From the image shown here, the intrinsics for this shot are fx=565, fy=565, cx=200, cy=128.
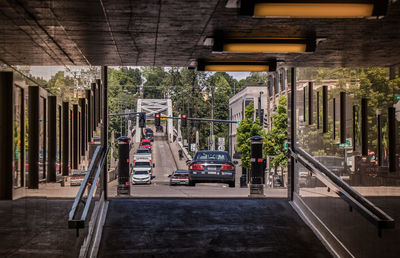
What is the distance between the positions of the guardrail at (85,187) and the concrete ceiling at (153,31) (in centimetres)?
188

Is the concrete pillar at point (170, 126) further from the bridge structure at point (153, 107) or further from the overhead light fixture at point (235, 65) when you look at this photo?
the overhead light fixture at point (235, 65)

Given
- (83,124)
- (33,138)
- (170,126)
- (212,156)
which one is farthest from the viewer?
(170,126)

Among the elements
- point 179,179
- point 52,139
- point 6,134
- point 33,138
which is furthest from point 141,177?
point 6,134

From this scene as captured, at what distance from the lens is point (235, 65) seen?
1316cm

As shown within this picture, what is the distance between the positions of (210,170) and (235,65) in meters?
7.48

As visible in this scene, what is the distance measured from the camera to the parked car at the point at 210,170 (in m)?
20.0

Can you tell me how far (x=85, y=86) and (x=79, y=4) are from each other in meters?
3.11

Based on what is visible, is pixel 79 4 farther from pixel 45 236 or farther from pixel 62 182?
pixel 45 236

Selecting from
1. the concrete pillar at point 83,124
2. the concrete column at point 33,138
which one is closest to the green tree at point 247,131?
the concrete pillar at point 83,124

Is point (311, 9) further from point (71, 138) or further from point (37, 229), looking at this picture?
point (37, 229)

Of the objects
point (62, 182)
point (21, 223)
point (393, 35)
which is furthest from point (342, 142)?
point (21, 223)

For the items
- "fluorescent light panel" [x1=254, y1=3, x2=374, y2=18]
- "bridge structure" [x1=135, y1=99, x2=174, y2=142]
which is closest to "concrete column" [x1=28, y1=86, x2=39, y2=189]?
"fluorescent light panel" [x1=254, y1=3, x2=374, y2=18]

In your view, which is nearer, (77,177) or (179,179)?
(77,177)

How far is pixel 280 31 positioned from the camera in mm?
9867
